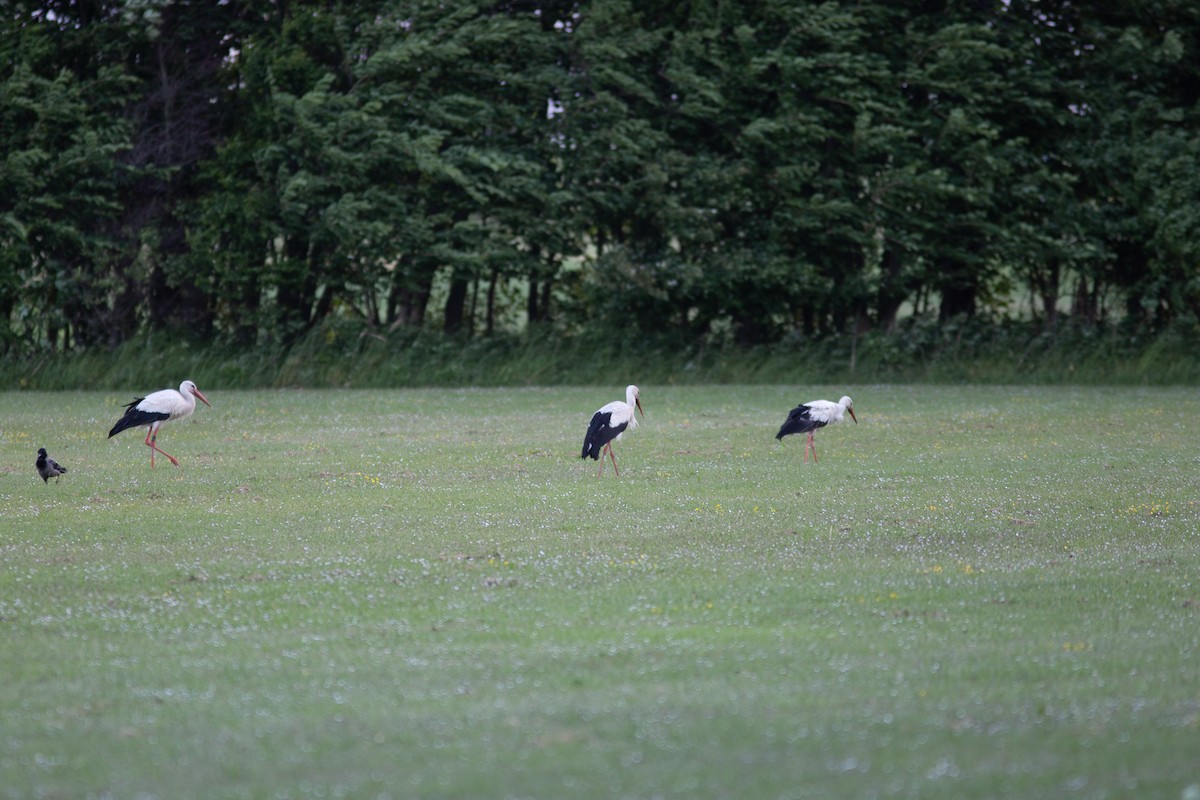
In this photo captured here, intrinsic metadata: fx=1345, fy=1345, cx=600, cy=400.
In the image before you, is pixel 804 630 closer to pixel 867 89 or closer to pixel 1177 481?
pixel 1177 481

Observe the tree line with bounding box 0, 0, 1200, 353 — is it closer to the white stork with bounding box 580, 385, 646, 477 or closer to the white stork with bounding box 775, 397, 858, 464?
the white stork with bounding box 775, 397, 858, 464

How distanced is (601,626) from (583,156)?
22.0 meters

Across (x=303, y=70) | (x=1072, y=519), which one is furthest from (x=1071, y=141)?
(x=1072, y=519)

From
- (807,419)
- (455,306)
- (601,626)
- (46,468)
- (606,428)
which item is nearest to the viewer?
(601,626)

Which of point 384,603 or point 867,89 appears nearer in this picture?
point 384,603

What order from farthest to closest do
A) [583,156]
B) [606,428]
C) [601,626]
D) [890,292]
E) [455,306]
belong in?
1. [455,306]
2. [890,292]
3. [583,156]
4. [606,428]
5. [601,626]

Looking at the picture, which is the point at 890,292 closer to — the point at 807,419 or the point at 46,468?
the point at 807,419

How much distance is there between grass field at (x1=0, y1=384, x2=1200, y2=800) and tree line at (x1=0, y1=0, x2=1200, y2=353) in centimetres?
1285

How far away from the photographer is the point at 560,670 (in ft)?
22.4

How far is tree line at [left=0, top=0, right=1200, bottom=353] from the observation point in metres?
28.1

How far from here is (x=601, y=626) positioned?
7785 millimetres

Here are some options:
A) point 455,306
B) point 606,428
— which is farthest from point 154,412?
point 455,306

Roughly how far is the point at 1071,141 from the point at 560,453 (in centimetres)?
1806

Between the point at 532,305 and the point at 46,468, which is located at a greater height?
the point at 532,305
